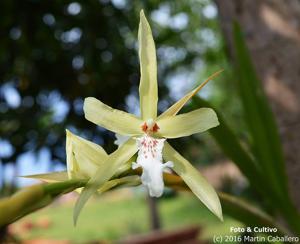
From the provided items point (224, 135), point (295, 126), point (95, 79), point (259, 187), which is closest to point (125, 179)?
point (224, 135)

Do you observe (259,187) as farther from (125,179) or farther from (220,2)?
(220,2)

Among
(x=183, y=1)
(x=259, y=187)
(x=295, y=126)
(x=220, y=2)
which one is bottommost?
(x=259, y=187)

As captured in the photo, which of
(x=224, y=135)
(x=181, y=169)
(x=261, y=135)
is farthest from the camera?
(x=261, y=135)

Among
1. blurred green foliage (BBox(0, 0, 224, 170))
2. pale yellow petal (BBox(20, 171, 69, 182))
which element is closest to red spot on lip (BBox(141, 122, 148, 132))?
pale yellow petal (BBox(20, 171, 69, 182))

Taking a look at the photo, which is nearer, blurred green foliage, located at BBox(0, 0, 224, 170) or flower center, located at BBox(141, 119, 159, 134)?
flower center, located at BBox(141, 119, 159, 134)

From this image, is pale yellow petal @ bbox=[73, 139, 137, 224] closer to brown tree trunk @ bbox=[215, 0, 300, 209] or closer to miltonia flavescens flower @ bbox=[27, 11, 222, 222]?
miltonia flavescens flower @ bbox=[27, 11, 222, 222]

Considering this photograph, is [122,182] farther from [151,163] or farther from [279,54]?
[279,54]

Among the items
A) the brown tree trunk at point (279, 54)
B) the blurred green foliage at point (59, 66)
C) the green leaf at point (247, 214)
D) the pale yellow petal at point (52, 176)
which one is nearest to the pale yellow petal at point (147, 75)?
Result: the pale yellow petal at point (52, 176)

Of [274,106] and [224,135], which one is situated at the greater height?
[274,106]
